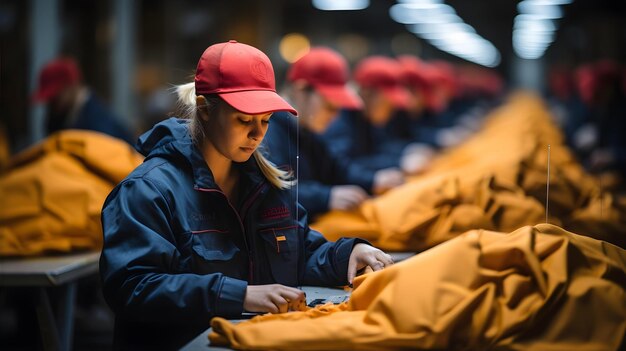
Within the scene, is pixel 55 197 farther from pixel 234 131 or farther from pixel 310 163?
pixel 234 131

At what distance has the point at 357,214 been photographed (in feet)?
12.5

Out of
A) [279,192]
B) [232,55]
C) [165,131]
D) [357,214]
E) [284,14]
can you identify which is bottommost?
[357,214]

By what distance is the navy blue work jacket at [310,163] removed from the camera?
2314 millimetres

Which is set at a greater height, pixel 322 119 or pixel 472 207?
pixel 322 119

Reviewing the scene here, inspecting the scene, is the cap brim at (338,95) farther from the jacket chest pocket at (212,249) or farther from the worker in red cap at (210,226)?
the jacket chest pocket at (212,249)

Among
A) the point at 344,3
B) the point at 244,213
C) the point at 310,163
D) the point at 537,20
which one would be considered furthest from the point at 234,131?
the point at 344,3

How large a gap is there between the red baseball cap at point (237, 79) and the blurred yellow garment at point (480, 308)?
0.53m

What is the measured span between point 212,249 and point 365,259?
1.42 ft

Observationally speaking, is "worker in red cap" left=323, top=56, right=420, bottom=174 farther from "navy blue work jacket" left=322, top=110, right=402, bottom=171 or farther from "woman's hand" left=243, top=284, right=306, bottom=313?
"woman's hand" left=243, top=284, right=306, bottom=313

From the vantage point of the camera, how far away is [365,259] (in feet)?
7.63

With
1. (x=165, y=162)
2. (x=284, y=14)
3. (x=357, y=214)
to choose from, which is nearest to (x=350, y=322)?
(x=165, y=162)

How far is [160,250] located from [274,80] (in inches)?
21.6

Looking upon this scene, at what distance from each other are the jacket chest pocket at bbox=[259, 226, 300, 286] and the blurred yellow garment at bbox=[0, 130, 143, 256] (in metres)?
1.82

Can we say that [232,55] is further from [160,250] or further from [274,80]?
[160,250]
